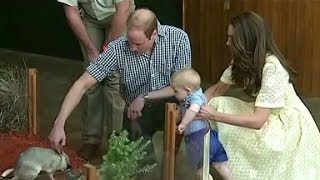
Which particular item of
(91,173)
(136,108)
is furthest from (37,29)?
(91,173)

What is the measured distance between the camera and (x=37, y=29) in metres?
9.60

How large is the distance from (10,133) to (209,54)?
3719mm

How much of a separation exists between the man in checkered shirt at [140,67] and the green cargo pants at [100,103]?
0.27 ft

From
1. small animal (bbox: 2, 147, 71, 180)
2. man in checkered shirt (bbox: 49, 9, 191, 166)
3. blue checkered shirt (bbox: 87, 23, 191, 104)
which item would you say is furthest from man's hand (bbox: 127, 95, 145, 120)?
small animal (bbox: 2, 147, 71, 180)

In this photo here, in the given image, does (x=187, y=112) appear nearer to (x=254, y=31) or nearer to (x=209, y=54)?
(x=254, y=31)

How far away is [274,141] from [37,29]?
577cm

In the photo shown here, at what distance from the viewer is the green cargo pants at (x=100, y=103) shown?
14.4ft

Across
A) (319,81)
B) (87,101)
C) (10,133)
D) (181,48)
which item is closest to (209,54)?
(319,81)

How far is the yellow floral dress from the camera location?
4.18m

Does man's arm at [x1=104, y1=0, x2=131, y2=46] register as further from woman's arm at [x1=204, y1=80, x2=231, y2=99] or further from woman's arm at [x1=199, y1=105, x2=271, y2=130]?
woman's arm at [x1=199, y1=105, x2=271, y2=130]

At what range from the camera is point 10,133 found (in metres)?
4.16

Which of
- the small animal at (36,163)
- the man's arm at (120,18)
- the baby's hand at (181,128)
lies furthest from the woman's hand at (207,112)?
the man's arm at (120,18)

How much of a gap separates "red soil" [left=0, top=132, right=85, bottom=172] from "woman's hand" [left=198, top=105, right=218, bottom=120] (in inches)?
22.8

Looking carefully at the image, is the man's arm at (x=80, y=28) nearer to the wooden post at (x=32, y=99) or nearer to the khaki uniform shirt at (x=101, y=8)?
the khaki uniform shirt at (x=101, y=8)
